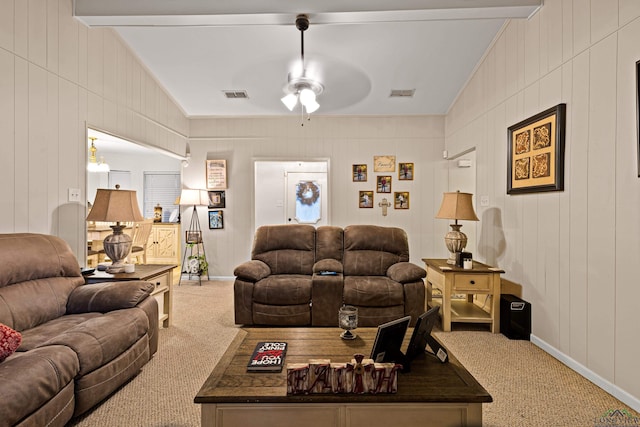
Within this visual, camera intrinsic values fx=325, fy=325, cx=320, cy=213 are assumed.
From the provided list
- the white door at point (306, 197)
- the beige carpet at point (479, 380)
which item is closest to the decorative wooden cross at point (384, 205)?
the white door at point (306, 197)

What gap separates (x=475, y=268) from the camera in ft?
11.2

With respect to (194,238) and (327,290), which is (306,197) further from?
(327,290)

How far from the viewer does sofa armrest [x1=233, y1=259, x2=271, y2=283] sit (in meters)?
3.38

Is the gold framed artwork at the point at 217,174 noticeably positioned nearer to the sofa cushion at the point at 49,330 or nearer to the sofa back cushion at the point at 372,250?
the sofa back cushion at the point at 372,250

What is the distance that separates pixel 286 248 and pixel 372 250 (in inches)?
41.0

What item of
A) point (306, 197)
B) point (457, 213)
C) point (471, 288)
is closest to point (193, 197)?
point (306, 197)

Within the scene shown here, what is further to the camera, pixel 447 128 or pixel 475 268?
pixel 447 128

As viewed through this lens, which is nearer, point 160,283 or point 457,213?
point 160,283

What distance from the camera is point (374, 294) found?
10.6 ft

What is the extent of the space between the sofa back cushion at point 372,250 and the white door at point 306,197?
5.93 feet

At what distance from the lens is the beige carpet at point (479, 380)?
1895 millimetres

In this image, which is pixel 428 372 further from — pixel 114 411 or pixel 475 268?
pixel 475 268

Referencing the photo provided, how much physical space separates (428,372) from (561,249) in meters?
1.87

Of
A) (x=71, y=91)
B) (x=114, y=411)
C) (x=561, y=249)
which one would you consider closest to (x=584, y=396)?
(x=561, y=249)
